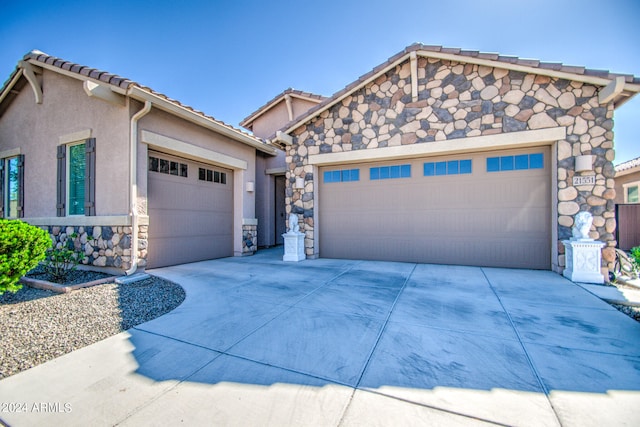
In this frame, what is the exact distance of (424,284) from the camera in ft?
15.0

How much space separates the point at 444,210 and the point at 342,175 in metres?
2.67

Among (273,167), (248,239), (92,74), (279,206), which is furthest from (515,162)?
(92,74)

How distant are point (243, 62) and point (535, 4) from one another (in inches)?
306

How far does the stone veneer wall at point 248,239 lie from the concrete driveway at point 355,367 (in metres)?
4.35

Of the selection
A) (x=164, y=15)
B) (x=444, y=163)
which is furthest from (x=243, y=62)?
(x=444, y=163)

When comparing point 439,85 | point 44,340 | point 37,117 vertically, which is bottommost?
point 44,340

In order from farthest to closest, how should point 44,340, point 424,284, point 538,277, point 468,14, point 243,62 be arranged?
point 243,62 < point 468,14 < point 538,277 < point 424,284 < point 44,340

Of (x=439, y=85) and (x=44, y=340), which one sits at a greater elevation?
(x=439, y=85)

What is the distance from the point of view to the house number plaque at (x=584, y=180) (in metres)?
4.99

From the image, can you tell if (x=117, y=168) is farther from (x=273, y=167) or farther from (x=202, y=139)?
(x=273, y=167)

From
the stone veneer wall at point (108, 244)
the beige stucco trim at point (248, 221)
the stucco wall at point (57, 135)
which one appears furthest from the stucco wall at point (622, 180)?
the stucco wall at point (57, 135)

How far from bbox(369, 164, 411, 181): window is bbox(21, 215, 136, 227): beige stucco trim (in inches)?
207

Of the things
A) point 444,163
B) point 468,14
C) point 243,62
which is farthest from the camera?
point 243,62

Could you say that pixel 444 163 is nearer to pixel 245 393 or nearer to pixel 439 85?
A: pixel 439 85
